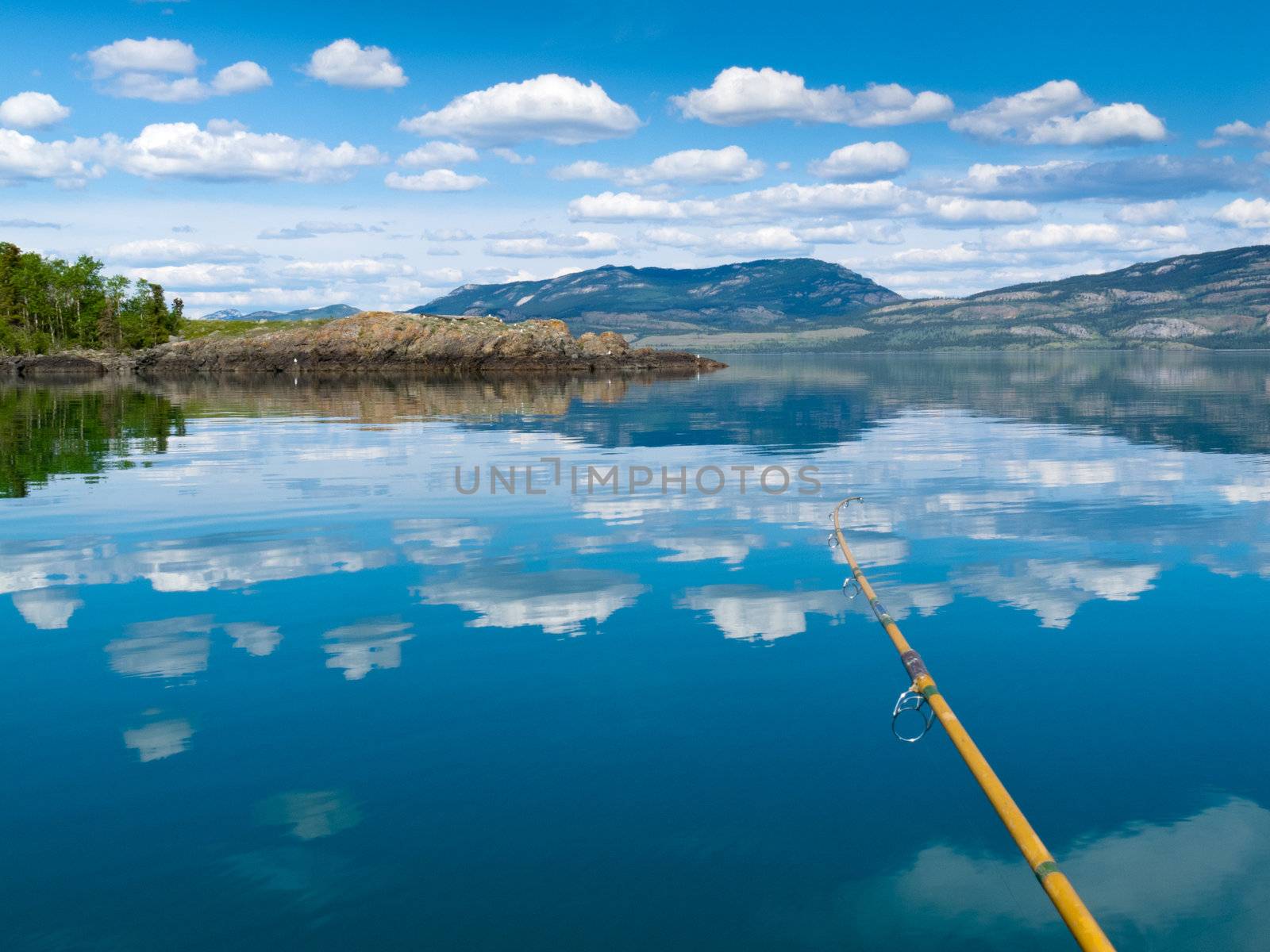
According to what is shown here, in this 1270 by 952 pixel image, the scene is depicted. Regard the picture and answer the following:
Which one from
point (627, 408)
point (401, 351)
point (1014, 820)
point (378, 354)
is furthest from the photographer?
point (401, 351)

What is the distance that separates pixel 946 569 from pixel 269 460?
32.6 m

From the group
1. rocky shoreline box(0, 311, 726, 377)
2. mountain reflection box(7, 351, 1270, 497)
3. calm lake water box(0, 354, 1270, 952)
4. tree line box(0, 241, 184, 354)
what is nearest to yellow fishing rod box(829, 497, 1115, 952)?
calm lake water box(0, 354, 1270, 952)

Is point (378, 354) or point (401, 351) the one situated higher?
point (401, 351)

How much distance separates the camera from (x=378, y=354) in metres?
172

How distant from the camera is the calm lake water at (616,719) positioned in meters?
10.0

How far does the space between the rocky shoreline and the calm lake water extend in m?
136

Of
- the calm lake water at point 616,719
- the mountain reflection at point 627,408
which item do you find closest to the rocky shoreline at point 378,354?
the mountain reflection at point 627,408

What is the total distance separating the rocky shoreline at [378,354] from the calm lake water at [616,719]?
445ft

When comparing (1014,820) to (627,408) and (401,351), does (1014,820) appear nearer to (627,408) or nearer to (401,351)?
(627,408)

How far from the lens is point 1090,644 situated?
18203 mm

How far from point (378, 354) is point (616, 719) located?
16524cm

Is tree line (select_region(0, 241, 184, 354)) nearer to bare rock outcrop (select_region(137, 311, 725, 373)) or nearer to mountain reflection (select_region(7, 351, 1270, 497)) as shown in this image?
bare rock outcrop (select_region(137, 311, 725, 373))

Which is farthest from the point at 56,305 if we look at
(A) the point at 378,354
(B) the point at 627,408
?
(B) the point at 627,408

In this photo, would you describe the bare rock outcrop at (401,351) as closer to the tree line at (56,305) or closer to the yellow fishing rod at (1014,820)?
the tree line at (56,305)
